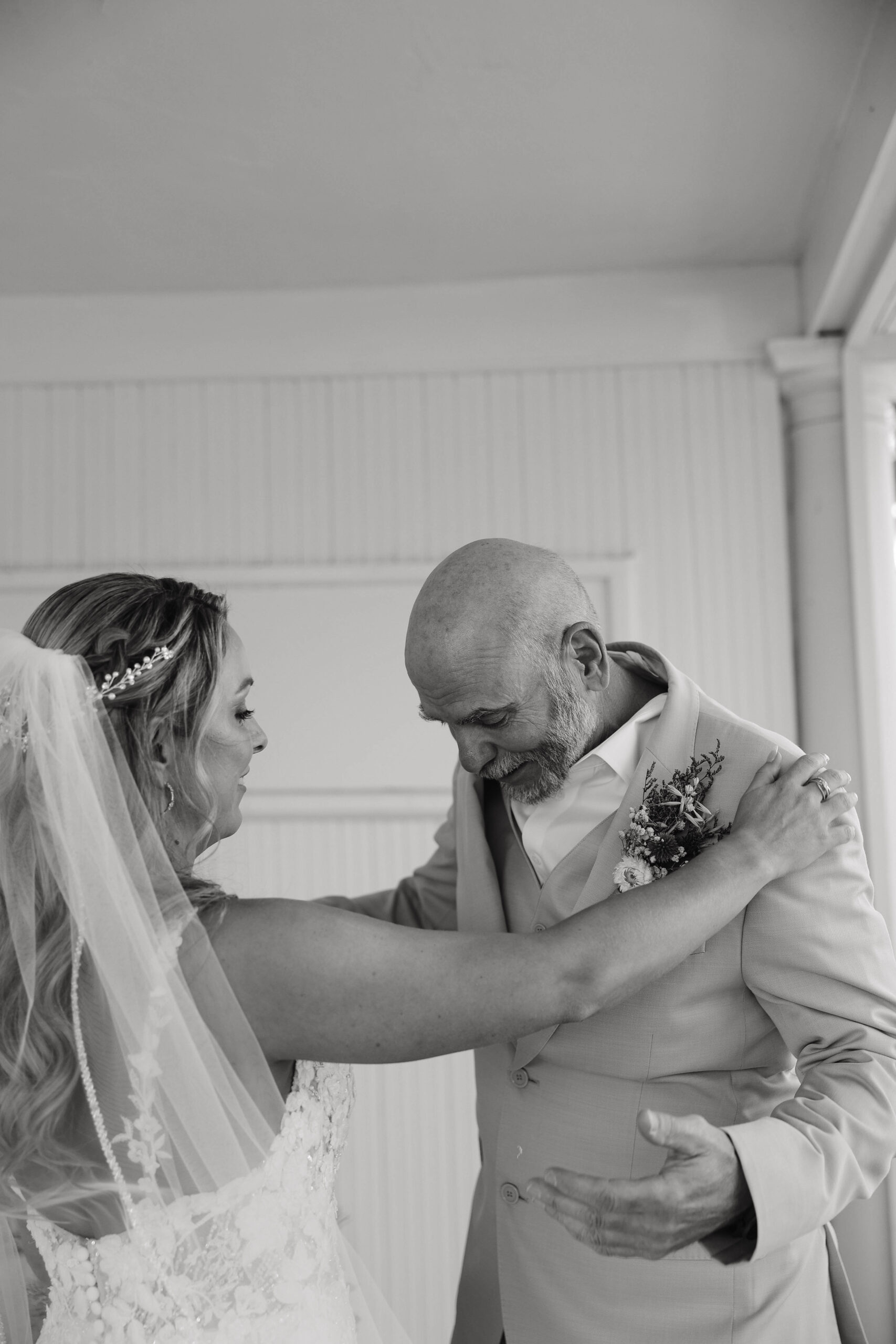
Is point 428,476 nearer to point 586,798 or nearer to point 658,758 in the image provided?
point 586,798

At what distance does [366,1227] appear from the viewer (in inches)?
165

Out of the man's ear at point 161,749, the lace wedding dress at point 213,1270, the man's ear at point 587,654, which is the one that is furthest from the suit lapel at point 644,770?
the man's ear at point 161,749

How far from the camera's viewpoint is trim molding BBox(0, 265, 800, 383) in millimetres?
4359

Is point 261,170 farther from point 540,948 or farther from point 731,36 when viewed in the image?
point 540,948

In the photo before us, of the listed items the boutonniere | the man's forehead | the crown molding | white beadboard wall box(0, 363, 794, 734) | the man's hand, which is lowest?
the man's hand

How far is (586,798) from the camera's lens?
7.55 ft

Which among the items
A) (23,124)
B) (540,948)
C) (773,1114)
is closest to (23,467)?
(23,124)

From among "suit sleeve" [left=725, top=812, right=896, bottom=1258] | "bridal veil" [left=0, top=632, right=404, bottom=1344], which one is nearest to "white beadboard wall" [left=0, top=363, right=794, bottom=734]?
"suit sleeve" [left=725, top=812, right=896, bottom=1258]

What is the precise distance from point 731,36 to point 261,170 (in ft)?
4.49

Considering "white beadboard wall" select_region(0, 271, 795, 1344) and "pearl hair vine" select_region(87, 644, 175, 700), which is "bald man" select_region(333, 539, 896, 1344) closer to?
"pearl hair vine" select_region(87, 644, 175, 700)

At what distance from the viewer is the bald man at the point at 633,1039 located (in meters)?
1.77

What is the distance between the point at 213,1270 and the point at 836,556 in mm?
3293

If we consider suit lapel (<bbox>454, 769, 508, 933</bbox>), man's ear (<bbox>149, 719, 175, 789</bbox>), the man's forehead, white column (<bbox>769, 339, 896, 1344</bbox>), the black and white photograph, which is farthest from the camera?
white column (<bbox>769, 339, 896, 1344</bbox>)

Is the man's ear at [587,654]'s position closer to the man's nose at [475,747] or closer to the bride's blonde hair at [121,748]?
the man's nose at [475,747]
